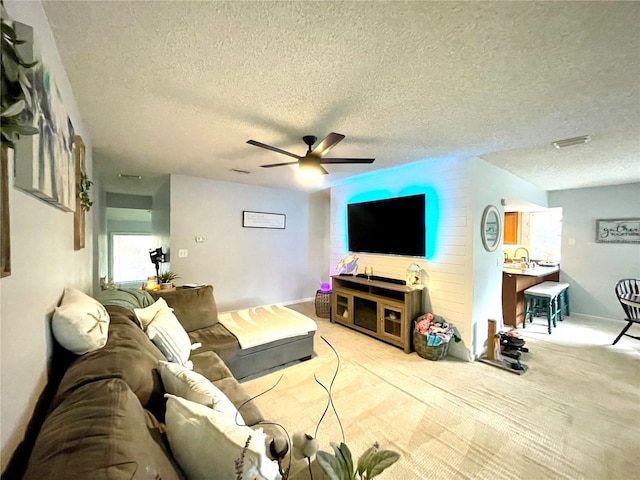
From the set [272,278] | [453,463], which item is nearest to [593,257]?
[453,463]

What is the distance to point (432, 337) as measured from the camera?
289 cm

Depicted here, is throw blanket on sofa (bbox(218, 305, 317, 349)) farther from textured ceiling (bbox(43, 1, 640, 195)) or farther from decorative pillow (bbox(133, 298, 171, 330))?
textured ceiling (bbox(43, 1, 640, 195))

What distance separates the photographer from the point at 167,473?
0.75m

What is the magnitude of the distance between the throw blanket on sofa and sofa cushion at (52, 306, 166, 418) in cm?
114

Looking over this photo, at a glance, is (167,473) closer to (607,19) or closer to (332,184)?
(607,19)

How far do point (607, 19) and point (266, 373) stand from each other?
3.27m

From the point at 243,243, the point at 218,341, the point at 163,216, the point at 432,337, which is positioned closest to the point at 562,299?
the point at 432,337

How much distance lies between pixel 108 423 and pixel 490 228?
377 centimetres

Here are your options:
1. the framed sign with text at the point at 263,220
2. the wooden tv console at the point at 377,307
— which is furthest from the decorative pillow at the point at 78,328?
the framed sign with text at the point at 263,220

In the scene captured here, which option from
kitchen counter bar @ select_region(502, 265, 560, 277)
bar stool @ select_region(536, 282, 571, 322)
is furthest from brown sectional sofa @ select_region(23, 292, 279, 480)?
bar stool @ select_region(536, 282, 571, 322)

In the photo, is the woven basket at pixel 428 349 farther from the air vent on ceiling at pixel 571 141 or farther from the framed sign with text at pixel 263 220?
the framed sign with text at pixel 263 220

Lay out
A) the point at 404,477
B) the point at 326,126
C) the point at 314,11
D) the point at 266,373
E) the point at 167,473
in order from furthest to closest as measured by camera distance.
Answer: the point at 266,373 < the point at 326,126 < the point at 404,477 < the point at 314,11 < the point at 167,473

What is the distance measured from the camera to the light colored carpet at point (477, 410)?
161cm

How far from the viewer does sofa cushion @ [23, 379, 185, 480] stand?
0.59m
